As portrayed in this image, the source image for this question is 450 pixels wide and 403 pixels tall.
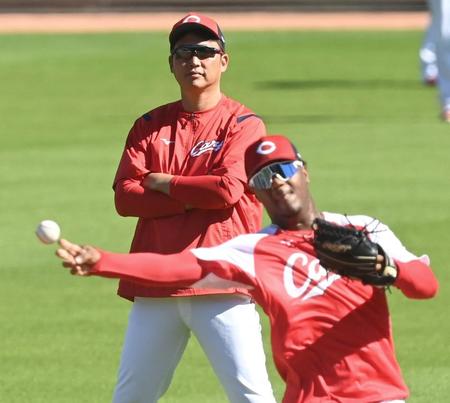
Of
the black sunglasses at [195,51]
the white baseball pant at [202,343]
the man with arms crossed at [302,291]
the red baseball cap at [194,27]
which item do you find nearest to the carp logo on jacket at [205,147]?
the black sunglasses at [195,51]

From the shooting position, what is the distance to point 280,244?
5699 mm

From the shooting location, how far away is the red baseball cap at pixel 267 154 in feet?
18.9

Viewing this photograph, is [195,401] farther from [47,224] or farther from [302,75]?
[302,75]

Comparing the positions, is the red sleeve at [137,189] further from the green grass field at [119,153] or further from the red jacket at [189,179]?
the green grass field at [119,153]

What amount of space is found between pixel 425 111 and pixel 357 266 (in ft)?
56.0

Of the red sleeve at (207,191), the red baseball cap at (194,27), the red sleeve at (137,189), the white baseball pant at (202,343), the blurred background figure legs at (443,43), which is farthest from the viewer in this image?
the blurred background figure legs at (443,43)

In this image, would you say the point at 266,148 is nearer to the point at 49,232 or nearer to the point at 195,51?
the point at 49,232

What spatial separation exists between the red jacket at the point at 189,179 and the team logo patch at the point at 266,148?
1291mm

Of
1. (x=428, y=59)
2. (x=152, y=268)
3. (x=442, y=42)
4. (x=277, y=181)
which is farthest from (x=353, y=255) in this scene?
(x=428, y=59)

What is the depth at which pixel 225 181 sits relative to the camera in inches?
286

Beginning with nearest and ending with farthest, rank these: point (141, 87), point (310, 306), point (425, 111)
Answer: point (310, 306), point (425, 111), point (141, 87)

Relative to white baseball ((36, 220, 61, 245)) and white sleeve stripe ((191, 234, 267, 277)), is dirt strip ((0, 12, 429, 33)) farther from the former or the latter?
white baseball ((36, 220, 61, 245))

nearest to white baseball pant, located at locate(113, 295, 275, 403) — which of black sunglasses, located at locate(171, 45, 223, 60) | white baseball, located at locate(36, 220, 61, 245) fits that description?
black sunglasses, located at locate(171, 45, 223, 60)

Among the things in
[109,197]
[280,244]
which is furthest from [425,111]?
[280,244]
